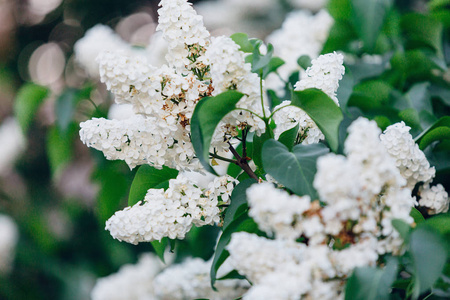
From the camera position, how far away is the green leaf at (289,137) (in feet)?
1.72

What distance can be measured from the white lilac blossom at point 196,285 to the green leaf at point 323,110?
0.46m

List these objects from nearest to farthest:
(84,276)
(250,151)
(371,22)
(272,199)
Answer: (272,199) < (250,151) < (371,22) < (84,276)

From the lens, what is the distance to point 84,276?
1.73 metres

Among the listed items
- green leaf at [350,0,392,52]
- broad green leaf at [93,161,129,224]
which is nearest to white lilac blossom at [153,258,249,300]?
broad green leaf at [93,161,129,224]

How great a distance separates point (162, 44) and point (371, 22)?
46cm

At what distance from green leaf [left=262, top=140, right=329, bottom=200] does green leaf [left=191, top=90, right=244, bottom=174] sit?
5 cm

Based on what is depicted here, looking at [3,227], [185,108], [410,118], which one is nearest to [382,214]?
[185,108]

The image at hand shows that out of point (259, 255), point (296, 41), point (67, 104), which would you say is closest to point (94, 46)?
point (67, 104)

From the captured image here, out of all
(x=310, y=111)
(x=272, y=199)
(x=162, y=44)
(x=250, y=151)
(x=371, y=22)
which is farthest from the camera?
(x=162, y=44)

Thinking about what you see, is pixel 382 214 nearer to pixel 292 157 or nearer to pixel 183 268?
pixel 292 157

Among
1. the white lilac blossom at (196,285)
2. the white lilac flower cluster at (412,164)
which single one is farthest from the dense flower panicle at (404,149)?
the white lilac blossom at (196,285)

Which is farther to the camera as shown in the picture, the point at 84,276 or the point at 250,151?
the point at 84,276

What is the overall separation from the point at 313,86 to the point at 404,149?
0.38 ft

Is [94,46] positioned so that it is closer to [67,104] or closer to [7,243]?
[67,104]
